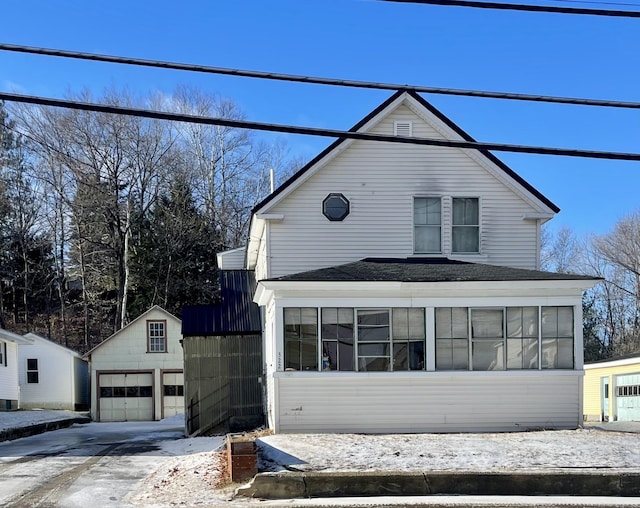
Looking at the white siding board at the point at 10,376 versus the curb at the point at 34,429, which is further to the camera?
the white siding board at the point at 10,376

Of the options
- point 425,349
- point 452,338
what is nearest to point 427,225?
point 452,338

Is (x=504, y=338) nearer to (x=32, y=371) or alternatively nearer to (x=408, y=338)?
(x=408, y=338)

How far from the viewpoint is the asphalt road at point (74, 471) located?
34.4 ft

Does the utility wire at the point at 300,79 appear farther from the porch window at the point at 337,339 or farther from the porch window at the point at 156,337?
the porch window at the point at 156,337

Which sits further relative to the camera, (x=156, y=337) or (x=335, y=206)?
(x=156, y=337)

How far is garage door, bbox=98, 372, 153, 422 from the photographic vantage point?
36562mm

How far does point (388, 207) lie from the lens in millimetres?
18031

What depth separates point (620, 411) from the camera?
96.8 ft

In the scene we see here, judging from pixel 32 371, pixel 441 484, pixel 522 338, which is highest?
pixel 522 338

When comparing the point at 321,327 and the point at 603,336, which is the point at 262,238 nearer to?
the point at 321,327

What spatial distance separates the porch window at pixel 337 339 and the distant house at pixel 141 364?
75.9 feet

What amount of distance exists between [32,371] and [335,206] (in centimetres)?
2766

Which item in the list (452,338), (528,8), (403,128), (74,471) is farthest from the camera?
(403,128)

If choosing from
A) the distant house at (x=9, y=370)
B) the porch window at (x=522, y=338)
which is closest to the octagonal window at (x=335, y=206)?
the porch window at (x=522, y=338)
